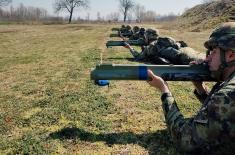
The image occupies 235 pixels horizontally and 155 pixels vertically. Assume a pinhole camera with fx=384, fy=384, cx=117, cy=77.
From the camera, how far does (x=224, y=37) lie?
3914 millimetres

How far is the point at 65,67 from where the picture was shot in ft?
43.3

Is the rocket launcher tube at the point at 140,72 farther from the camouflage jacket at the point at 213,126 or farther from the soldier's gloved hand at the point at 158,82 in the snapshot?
the camouflage jacket at the point at 213,126

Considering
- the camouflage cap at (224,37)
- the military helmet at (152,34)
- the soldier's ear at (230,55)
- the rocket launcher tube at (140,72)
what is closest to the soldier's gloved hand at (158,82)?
the rocket launcher tube at (140,72)

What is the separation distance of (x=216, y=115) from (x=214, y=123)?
0.08 metres

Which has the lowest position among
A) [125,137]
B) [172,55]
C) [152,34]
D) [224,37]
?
[125,137]

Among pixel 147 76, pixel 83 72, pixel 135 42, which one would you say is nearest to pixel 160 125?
pixel 147 76

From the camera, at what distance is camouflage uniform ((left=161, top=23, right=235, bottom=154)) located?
351 centimetres

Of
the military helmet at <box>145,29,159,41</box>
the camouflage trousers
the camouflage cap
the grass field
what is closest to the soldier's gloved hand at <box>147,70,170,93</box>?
the camouflage cap

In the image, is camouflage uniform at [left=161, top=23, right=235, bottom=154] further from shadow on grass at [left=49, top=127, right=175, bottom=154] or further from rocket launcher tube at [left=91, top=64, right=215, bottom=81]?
shadow on grass at [left=49, top=127, right=175, bottom=154]

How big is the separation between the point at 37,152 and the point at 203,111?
2.43 meters

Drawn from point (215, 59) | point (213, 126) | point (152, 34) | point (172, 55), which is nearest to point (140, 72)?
point (215, 59)

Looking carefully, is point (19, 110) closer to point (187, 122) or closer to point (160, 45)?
point (187, 122)

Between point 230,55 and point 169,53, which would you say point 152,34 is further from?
point 230,55

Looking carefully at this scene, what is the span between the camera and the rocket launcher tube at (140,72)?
4.96 m
